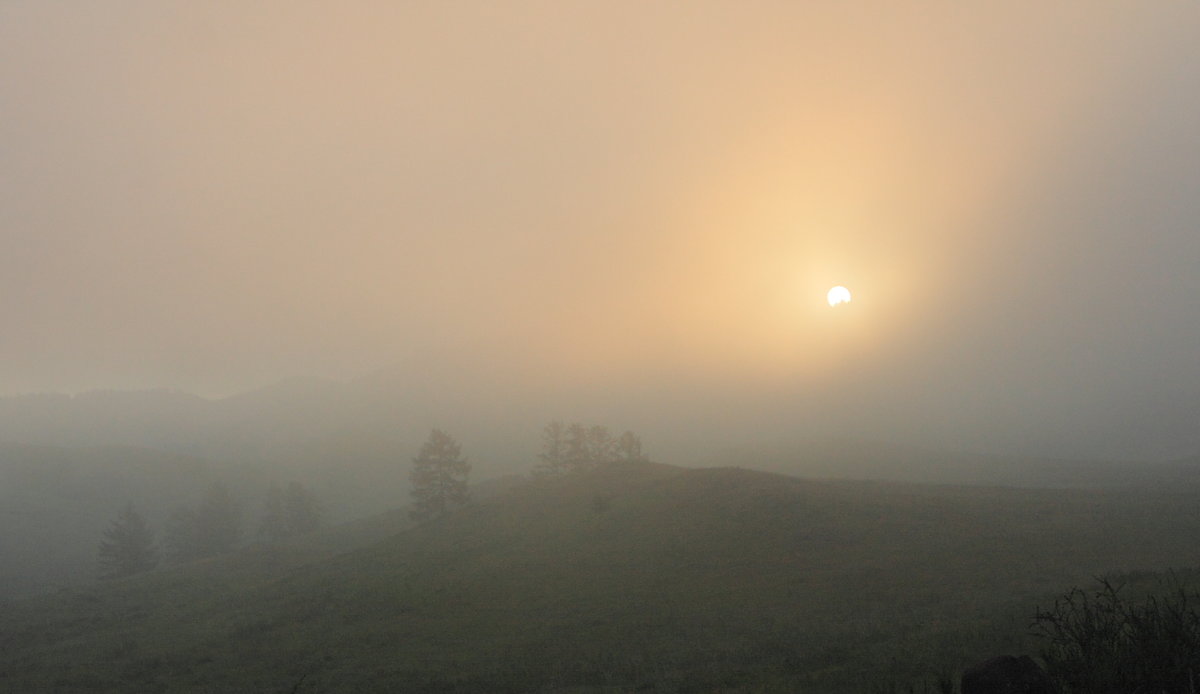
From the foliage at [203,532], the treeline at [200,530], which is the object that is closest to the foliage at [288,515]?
the treeline at [200,530]

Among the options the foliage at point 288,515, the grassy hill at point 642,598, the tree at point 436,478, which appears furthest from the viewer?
the foliage at point 288,515

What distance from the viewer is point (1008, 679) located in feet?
24.4

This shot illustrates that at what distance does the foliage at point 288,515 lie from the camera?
292 feet

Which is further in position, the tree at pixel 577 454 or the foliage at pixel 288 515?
the foliage at pixel 288 515

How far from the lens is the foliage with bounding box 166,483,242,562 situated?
8269 cm

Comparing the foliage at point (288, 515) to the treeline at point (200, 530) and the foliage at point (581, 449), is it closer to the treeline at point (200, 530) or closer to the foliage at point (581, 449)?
the treeline at point (200, 530)

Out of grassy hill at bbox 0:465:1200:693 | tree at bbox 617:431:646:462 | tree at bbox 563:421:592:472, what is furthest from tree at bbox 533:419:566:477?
grassy hill at bbox 0:465:1200:693

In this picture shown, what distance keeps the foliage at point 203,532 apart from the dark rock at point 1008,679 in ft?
309

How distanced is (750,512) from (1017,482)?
6293cm

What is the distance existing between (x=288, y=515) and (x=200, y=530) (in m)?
11.9

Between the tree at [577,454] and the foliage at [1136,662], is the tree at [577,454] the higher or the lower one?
the higher one

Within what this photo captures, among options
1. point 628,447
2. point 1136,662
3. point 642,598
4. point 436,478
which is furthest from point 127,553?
point 1136,662

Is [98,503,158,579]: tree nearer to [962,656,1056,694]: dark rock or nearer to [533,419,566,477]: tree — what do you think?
[533,419,566,477]: tree

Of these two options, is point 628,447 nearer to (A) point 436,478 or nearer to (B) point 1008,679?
(A) point 436,478
